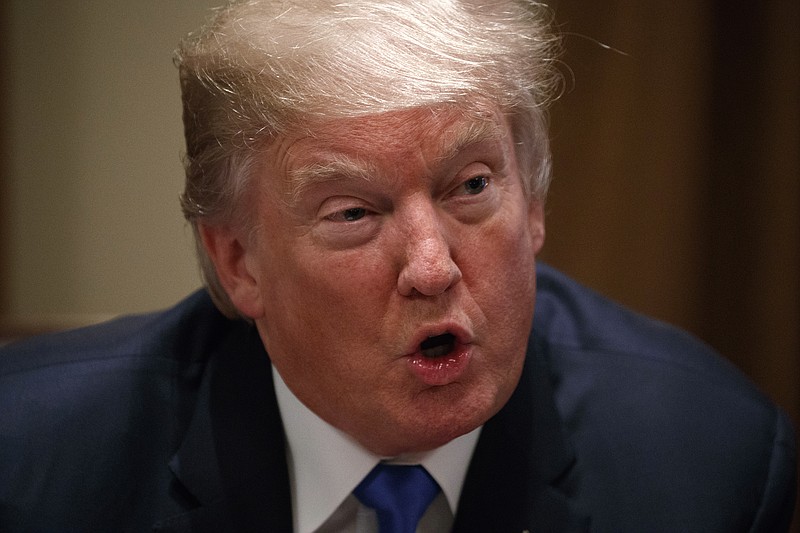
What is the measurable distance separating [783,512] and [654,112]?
930 millimetres

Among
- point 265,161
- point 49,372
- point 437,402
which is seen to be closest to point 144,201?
point 49,372

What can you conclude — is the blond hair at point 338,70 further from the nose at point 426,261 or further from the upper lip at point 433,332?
the upper lip at point 433,332

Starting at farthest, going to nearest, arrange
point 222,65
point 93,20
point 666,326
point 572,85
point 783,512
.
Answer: point 93,20 < point 572,85 < point 666,326 < point 783,512 < point 222,65

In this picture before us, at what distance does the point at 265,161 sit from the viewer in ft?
4.50

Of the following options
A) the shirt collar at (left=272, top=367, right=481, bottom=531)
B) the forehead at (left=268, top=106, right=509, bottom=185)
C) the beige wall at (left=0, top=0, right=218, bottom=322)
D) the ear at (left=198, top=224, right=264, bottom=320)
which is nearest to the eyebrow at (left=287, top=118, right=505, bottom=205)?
the forehead at (left=268, top=106, right=509, bottom=185)

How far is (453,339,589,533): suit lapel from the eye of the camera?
60.1 inches

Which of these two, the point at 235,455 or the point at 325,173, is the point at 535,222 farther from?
the point at 235,455

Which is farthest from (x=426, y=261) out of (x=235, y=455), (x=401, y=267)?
(x=235, y=455)

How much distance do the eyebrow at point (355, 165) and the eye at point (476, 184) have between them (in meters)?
0.05

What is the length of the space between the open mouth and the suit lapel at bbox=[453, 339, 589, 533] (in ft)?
0.92

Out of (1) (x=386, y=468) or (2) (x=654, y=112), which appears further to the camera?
(2) (x=654, y=112)

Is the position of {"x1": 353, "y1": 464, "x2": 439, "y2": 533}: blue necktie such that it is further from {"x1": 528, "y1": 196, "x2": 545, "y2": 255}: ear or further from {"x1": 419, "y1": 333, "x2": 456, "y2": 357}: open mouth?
{"x1": 528, "y1": 196, "x2": 545, "y2": 255}: ear

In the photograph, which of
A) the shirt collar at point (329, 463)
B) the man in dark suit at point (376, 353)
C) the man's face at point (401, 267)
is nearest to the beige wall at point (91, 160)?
the man in dark suit at point (376, 353)

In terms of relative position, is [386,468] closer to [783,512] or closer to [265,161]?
[265,161]
